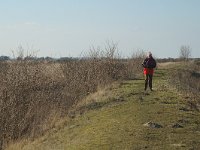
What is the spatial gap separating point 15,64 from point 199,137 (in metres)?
10.9

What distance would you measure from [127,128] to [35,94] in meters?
6.84

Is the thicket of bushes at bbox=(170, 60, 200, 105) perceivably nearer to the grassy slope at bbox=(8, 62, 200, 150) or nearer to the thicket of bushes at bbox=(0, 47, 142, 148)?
the grassy slope at bbox=(8, 62, 200, 150)

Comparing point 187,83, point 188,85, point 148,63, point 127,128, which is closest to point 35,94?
point 148,63

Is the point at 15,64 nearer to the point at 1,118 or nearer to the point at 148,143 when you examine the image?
the point at 1,118

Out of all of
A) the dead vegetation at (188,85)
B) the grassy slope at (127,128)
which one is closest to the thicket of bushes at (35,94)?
the grassy slope at (127,128)

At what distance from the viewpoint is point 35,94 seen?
65.5ft

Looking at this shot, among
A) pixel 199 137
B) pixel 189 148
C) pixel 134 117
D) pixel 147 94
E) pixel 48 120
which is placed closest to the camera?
pixel 189 148

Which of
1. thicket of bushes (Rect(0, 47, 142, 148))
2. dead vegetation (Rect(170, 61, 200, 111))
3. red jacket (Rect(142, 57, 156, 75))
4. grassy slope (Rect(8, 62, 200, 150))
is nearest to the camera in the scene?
grassy slope (Rect(8, 62, 200, 150))

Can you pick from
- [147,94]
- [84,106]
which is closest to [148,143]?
[84,106]

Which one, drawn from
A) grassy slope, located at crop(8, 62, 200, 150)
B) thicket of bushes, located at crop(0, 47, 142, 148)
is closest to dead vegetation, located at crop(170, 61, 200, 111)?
grassy slope, located at crop(8, 62, 200, 150)

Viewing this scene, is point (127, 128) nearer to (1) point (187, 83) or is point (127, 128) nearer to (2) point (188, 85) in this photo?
(2) point (188, 85)

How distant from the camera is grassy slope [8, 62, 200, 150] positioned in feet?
39.4

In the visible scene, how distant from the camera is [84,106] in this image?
21.5 metres

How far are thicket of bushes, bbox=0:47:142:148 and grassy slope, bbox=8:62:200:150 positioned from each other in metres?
Result: 1.08
